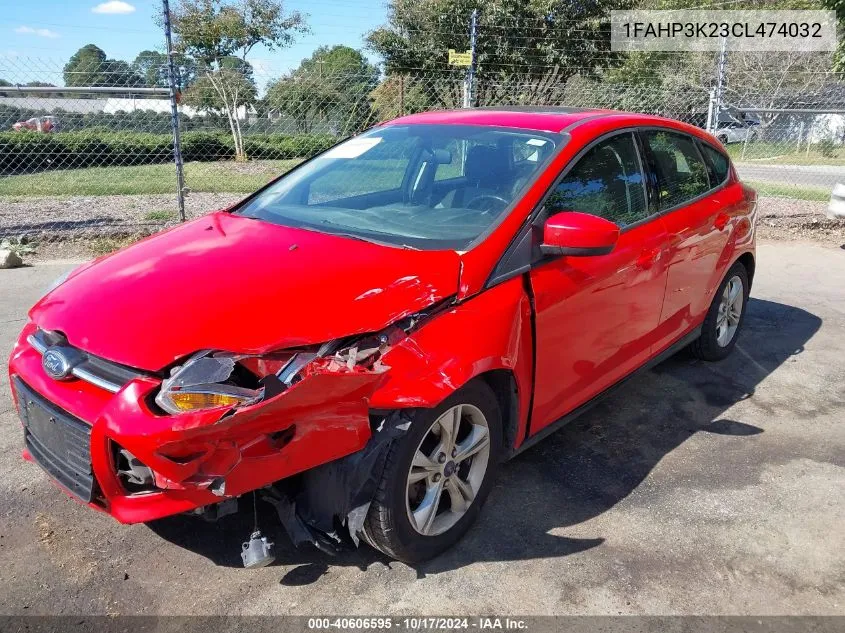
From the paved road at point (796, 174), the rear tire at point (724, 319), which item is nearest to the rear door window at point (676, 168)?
the rear tire at point (724, 319)

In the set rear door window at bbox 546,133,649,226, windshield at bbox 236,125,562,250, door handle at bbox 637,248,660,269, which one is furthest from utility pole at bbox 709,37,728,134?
windshield at bbox 236,125,562,250

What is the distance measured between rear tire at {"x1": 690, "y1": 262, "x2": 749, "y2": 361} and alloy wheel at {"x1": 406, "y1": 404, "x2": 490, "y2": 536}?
8.21 ft

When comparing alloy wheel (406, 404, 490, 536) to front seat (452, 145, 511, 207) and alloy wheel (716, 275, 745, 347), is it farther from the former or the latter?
alloy wheel (716, 275, 745, 347)

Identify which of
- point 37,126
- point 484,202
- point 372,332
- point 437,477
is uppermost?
point 37,126

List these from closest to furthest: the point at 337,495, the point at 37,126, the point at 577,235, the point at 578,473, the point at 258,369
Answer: the point at 258,369 → the point at 337,495 → the point at 577,235 → the point at 578,473 → the point at 37,126

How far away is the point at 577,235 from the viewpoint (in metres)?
2.82

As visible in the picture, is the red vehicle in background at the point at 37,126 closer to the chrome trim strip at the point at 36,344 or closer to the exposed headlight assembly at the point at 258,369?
the chrome trim strip at the point at 36,344

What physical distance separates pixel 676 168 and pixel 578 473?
6.29 ft

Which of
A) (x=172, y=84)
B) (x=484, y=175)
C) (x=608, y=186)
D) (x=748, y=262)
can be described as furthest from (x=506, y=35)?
(x=484, y=175)

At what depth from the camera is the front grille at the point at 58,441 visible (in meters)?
2.31

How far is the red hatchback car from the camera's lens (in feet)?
7.20

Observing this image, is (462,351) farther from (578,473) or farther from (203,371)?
(578,473)

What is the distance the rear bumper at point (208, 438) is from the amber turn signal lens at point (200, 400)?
0.07 m

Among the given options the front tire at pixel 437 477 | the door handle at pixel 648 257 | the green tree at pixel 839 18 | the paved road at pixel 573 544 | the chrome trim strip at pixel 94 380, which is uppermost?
the green tree at pixel 839 18
